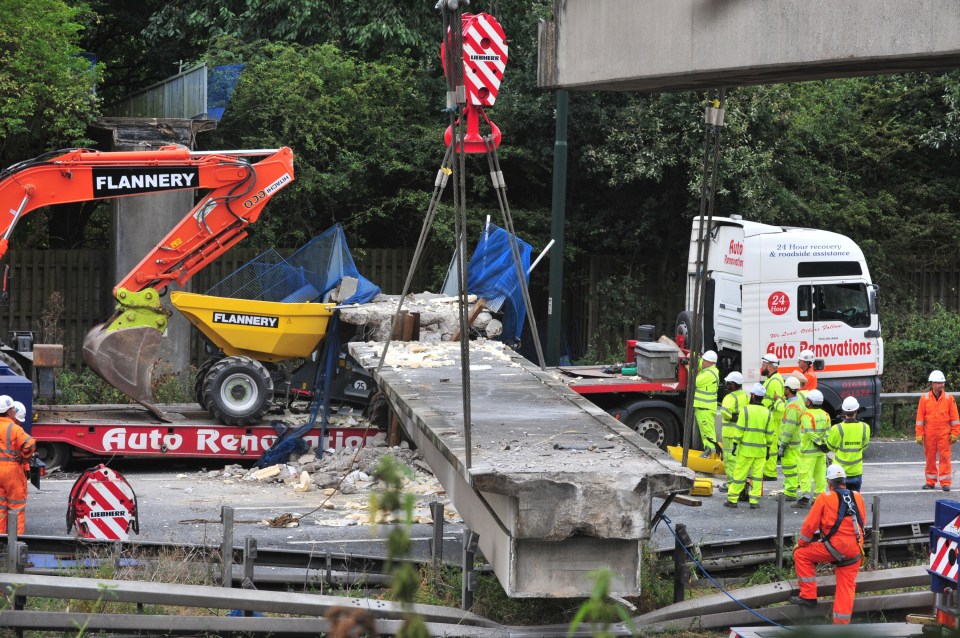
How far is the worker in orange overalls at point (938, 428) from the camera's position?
14547 millimetres

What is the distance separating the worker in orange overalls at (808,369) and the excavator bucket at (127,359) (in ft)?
27.3

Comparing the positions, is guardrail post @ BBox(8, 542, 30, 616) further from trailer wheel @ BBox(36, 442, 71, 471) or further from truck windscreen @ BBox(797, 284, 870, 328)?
truck windscreen @ BBox(797, 284, 870, 328)

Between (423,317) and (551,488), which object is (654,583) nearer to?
(551,488)

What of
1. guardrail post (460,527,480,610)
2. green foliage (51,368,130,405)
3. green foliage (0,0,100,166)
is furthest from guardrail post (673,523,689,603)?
green foliage (0,0,100,166)

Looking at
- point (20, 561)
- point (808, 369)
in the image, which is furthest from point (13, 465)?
point (808, 369)

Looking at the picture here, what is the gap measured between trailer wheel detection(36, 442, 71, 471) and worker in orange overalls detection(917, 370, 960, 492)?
10.8 meters

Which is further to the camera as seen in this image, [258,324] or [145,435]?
[258,324]

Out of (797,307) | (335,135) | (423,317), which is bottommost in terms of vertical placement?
(423,317)

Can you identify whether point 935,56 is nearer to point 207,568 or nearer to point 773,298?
point 207,568

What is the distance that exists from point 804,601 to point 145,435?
8638mm

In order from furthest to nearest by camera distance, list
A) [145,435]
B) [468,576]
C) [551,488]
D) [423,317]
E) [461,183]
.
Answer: [423,317]
[145,435]
[468,576]
[551,488]
[461,183]

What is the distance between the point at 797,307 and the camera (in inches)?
622

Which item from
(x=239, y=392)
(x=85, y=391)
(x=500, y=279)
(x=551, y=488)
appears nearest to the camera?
(x=551, y=488)

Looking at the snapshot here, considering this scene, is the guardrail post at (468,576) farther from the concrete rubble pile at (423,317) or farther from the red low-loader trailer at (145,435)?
the red low-loader trailer at (145,435)
